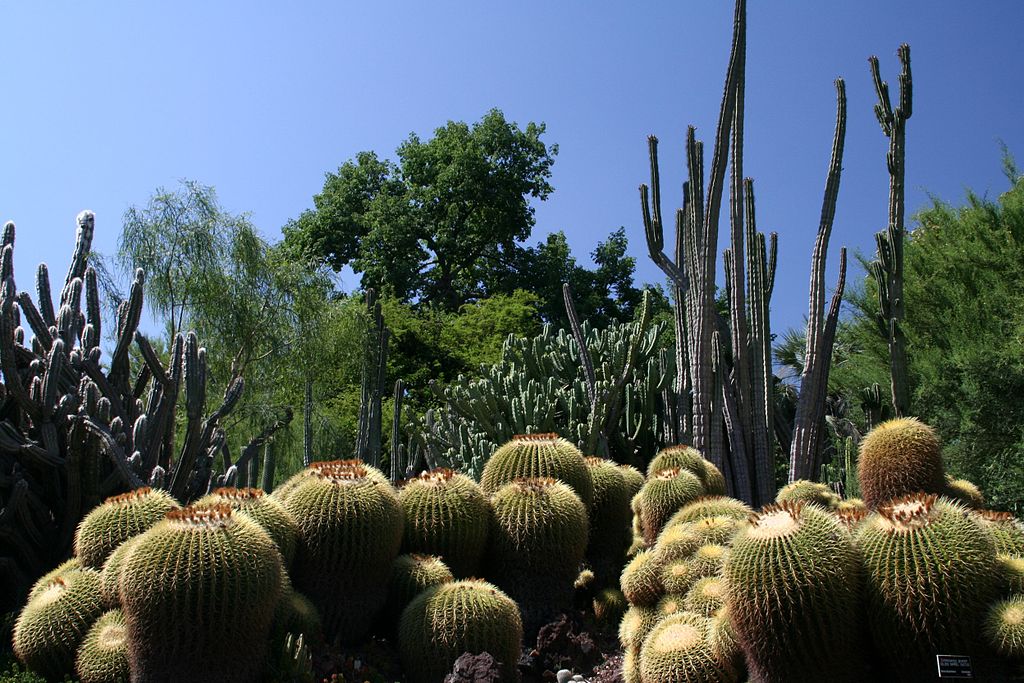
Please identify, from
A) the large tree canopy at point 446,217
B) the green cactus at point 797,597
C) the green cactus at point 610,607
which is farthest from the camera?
the large tree canopy at point 446,217

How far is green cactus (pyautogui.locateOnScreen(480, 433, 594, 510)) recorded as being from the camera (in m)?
7.23

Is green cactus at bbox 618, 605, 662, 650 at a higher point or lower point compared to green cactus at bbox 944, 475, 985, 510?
lower

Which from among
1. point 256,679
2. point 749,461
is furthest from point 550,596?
point 749,461

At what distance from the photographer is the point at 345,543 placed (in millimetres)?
5824

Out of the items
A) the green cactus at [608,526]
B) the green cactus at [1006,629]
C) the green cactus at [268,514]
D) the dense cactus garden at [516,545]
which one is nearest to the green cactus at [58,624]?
the dense cactus garden at [516,545]

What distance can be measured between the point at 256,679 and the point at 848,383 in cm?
1587

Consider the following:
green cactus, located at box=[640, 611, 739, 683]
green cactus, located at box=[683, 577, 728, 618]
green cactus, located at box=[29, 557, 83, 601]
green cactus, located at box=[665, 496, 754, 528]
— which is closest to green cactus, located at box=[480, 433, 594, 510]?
green cactus, located at box=[665, 496, 754, 528]

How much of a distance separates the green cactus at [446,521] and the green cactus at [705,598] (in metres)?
1.76

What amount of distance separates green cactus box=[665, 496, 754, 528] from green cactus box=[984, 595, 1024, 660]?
1.83m

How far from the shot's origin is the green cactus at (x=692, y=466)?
7504mm

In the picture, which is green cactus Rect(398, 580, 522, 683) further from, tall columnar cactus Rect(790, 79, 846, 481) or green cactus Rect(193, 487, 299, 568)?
tall columnar cactus Rect(790, 79, 846, 481)

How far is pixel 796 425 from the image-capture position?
1095cm

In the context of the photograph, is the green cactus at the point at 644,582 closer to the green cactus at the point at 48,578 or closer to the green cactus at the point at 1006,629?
the green cactus at the point at 1006,629

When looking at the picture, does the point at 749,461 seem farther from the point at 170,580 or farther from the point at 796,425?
the point at 170,580
